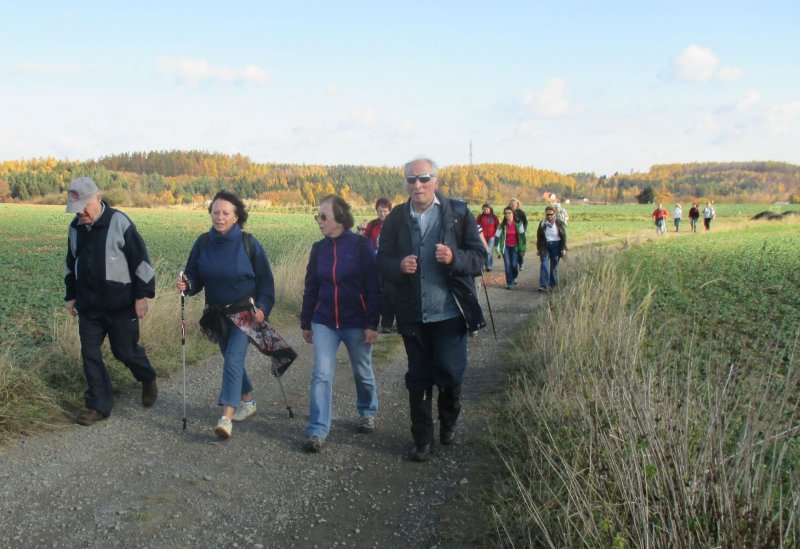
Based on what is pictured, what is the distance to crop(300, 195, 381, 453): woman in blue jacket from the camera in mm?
5277

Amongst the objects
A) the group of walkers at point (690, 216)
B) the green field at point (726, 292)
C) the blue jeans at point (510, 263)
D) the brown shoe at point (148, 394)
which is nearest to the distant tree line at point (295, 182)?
the group of walkers at point (690, 216)

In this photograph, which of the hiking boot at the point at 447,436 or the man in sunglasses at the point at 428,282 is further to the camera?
the hiking boot at the point at 447,436

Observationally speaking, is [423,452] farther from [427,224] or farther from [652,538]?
[652,538]

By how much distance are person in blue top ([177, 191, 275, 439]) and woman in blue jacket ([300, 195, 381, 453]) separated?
0.52 metres

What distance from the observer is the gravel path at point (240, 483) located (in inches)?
152

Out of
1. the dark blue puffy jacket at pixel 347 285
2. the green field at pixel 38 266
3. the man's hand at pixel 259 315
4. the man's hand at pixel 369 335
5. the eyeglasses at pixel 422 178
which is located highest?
the eyeglasses at pixel 422 178

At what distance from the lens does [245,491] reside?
4.44 metres

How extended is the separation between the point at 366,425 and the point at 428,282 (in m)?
1.50

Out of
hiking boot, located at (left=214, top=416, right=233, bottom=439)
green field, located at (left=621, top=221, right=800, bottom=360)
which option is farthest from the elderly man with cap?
green field, located at (left=621, top=221, right=800, bottom=360)

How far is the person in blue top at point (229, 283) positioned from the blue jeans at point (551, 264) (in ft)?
31.0

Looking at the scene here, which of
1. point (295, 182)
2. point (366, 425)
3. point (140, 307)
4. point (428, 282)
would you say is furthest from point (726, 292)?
point (295, 182)

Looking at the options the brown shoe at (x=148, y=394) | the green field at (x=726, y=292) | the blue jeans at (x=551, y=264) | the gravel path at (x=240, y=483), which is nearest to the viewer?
the gravel path at (x=240, y=483)

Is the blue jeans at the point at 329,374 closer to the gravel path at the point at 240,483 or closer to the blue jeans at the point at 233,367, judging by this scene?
the gravel path at the point at 240,483

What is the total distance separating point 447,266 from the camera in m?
4.81
